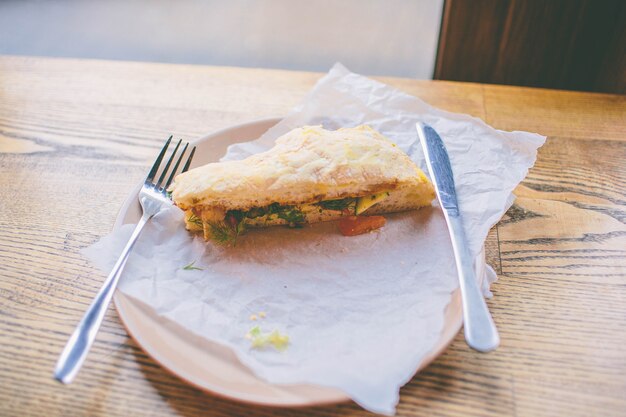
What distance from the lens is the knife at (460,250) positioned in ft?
4.65

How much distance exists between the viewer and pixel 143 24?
4.32m

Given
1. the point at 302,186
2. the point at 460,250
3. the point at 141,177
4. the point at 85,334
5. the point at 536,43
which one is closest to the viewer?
the point at 85,334

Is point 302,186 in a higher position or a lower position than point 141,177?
higher

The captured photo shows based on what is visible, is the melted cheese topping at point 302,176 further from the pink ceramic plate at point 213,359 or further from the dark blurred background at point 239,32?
the dark blurred background at point 239,32

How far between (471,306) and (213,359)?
727mm

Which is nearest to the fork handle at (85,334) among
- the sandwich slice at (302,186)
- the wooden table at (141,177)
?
the wooden table at (141,177)

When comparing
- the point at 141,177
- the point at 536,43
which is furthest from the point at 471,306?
the point at 536,43

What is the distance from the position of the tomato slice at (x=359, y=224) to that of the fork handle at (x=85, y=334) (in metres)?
0.76

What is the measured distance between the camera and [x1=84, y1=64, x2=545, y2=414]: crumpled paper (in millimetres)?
1455

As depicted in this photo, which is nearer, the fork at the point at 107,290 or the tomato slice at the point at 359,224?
the fork at the point at 107,290

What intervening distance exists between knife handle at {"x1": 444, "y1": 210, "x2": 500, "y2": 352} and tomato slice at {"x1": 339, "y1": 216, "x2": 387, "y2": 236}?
0.30 metres

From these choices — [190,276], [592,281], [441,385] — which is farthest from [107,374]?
[592,281]

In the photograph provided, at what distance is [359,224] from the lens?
6.54 feet

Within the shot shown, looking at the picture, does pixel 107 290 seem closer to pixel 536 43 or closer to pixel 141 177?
pixel 141 177
